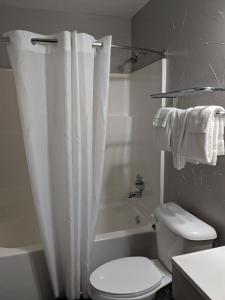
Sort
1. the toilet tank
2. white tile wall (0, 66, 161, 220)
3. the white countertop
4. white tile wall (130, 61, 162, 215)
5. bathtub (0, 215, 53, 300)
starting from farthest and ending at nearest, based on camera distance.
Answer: white tile wall (0, 66, 161, 220) → white tile wall (130, 61, 162, 215) → bathtub (0, 215, 53, 300) → the toilet tank → the white countertop

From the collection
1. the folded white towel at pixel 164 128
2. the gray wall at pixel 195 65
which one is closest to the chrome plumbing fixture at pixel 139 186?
the gray wall at pixel 195 65

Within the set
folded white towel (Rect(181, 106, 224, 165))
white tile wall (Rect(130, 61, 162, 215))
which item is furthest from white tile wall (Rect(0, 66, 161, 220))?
folded white towel (Rect(181, 106, 224, 165))

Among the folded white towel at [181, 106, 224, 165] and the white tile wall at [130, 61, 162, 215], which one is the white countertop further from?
A: the white tile wall at [130, 61, 162, 215]

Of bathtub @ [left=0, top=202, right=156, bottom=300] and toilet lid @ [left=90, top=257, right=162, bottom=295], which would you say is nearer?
toilet lid @ [left=90, top=257, right=162, bottom=295]

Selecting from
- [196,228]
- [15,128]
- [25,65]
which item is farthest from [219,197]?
[15,128]

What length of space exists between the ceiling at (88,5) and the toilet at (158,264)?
1.79 meters

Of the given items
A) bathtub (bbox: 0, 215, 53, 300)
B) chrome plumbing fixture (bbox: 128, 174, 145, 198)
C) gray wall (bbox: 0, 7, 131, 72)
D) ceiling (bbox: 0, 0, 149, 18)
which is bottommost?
bathtub (bbox: 0, 215, 53, 300)

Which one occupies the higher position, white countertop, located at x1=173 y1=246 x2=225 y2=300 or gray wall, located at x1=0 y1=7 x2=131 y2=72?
gray wall, located at x1=0 y1=7 x2=131 y2=72

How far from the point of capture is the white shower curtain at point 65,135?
1574 millimetres

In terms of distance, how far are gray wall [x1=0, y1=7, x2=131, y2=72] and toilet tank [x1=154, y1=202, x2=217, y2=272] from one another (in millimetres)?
1640

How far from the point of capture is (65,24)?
2.47m

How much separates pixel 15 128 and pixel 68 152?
3.44 feet

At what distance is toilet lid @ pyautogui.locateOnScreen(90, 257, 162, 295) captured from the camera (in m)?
1.49

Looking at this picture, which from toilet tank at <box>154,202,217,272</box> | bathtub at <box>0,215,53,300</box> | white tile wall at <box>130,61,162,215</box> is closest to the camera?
toilet tank at <box>154,202,217,272</box>
